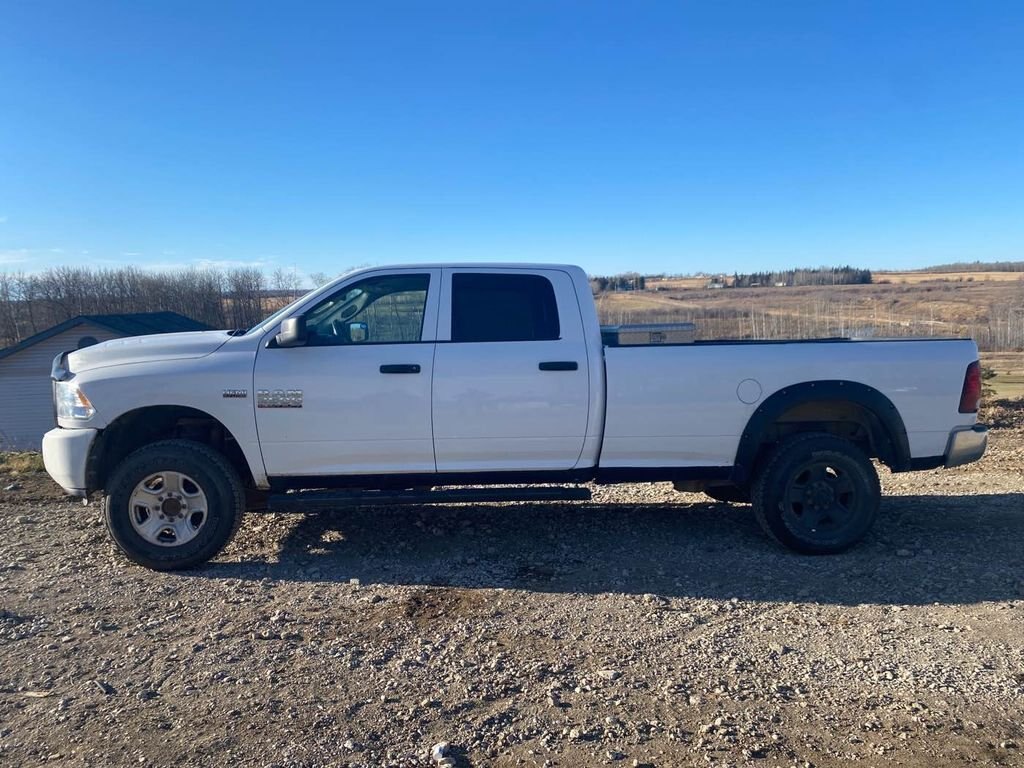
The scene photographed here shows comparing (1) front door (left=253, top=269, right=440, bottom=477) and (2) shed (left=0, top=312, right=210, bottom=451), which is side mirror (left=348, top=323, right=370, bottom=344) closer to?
(1) front door (left=253, top=269, right=440, bottom=477)

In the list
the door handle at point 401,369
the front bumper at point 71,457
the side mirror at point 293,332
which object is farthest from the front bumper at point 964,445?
the front bumper at point 71,457

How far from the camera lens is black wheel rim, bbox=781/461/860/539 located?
5.38 m

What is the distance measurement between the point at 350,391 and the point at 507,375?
1068 millimetres

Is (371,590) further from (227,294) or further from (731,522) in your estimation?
(227,294)

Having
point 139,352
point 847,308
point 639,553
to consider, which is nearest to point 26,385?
point 139,352

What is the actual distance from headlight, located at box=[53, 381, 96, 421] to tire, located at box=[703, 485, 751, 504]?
4626 mm

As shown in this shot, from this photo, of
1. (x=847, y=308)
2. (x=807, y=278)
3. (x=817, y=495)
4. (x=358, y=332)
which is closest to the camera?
(x=358, y=332)

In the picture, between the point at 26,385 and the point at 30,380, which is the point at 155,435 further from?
the point at 26,385

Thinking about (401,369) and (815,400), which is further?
(815,400)

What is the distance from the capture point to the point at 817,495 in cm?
540

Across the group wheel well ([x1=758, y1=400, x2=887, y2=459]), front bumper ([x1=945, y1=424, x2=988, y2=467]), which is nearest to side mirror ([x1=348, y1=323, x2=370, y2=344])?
wheel well ([x1=758, y1=400, x2=887, y2=459])

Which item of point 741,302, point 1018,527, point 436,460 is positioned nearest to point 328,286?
point 436,460

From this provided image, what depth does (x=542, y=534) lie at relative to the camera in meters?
→ 5.89

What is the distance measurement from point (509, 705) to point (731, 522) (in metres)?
3.39
